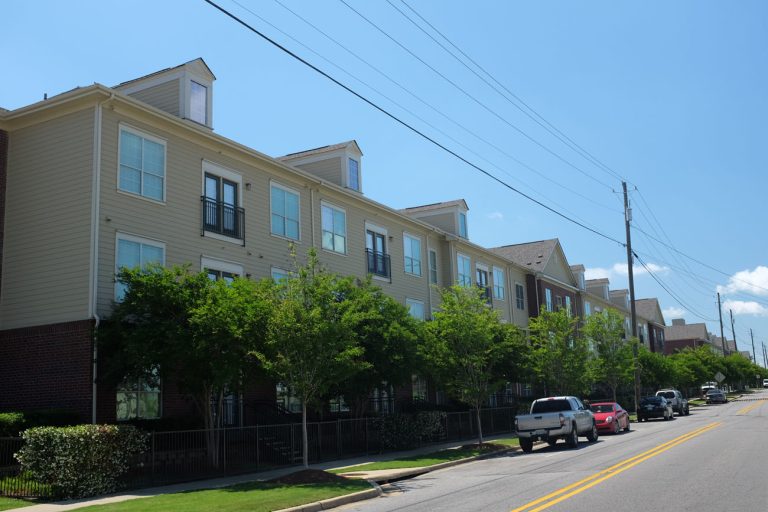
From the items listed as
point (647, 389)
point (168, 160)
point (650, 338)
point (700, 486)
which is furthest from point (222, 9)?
point (650, 338)

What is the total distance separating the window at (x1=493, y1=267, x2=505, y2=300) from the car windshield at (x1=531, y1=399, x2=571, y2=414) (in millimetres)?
19276

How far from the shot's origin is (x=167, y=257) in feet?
71.2

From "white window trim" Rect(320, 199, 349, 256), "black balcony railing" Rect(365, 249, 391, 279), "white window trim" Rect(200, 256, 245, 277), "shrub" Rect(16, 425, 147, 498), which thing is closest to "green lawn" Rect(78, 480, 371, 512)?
"shrub" Rect(16, 425, 147, 498)

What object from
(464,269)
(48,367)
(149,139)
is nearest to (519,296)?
(464,269)

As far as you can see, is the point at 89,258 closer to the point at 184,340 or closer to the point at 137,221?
the point at 137,221

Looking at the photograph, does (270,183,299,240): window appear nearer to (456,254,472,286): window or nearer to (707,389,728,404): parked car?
(456,254,472,286): window

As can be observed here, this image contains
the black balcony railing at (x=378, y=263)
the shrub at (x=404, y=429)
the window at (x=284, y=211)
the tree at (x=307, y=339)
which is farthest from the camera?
the black balcony railing at (x=378, y=263)

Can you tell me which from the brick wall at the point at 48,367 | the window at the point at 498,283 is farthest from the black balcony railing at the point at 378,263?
the brick wall at the point at 48,367

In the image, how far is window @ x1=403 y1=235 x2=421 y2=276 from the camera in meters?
35.6

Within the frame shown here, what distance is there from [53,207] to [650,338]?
81705mm

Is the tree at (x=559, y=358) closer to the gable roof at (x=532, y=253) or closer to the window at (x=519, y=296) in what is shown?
the window at (x=519, y=296)

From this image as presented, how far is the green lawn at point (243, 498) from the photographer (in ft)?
42.3

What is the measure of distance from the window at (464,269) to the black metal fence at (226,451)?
13837mm

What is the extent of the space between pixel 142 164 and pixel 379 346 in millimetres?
9259
